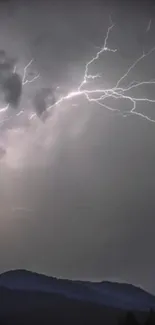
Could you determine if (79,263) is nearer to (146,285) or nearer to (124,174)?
(146,285)

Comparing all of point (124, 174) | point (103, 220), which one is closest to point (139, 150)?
point (124, 174)

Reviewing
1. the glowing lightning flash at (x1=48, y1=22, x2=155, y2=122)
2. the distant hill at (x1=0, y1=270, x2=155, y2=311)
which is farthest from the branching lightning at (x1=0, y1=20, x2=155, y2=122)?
the distant hill at (x1=0, y1=270, x2=155, y2=311)

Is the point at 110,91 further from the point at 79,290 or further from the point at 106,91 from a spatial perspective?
the point at 79,290

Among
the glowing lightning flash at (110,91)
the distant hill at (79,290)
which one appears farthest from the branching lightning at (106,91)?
the distant hill at (79,290)

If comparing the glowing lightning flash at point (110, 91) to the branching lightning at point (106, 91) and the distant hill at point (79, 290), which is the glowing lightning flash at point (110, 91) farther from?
the distant hill at point (79, 290)

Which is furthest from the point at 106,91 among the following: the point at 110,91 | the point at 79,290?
the point at 79,290

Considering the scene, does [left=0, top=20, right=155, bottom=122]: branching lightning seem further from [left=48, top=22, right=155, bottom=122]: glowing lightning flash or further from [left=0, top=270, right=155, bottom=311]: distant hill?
[left=0, top=270, right=155, bottom=311]: distant hill

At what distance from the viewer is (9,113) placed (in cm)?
332

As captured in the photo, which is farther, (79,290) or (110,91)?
(110,91)

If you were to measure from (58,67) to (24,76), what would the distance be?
0.25 metres

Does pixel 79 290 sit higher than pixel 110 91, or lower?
lower

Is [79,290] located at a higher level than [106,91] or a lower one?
lower

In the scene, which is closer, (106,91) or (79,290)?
(79,290)

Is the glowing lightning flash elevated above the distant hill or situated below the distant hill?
above
